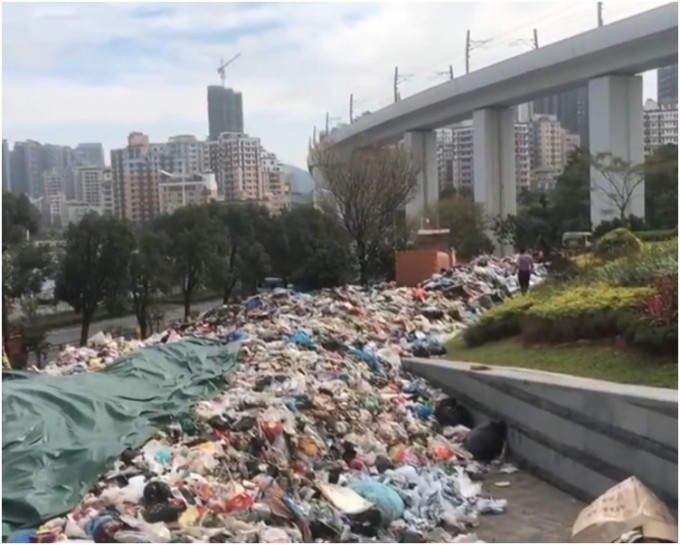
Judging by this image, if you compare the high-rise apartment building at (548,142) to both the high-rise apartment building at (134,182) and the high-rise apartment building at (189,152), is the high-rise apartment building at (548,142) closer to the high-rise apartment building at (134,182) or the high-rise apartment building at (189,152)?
the high-rise apartment building at (189,152)

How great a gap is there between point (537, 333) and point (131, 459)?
14.1 feet

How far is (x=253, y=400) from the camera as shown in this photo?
737cm

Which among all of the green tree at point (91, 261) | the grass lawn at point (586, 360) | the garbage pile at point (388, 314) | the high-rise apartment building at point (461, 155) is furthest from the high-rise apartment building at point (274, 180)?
the grass lawn at point (586, 360)

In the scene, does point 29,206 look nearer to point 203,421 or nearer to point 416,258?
point 416,258

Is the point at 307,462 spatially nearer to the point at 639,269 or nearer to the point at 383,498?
the point at 383,498

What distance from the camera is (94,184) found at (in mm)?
40312

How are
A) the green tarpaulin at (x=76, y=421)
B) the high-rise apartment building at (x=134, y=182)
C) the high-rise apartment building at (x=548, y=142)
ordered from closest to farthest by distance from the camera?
the green tarpaulin at (x=76, y=421), the high-rise apartment building at (x=134, y=182), the high-rise apartment building at (x=548, y=142)

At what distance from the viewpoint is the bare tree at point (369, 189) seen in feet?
88.9

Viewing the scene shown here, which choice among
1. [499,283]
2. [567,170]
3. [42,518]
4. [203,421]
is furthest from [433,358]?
[567,170]

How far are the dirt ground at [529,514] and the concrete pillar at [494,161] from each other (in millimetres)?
27216

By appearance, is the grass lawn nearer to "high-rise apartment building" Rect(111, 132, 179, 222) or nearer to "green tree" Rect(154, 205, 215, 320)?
"green tree" Rect(154, 205, 215, 320)

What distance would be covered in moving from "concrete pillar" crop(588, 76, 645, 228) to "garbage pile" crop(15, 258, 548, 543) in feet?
60.0

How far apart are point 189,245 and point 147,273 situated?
7.15 ft

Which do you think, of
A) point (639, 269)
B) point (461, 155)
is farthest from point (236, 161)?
point (639, 269)
